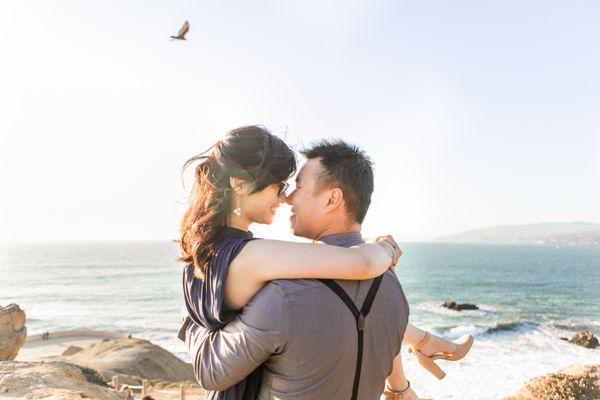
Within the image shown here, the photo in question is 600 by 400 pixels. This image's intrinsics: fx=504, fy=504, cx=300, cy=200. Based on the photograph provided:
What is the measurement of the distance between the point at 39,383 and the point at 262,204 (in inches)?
284

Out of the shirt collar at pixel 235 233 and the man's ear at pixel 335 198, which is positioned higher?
the man's ear at pixel 335 198

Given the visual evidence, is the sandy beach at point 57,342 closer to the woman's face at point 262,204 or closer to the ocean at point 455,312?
the ocean at point 455,312

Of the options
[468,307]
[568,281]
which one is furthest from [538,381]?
[568,281]

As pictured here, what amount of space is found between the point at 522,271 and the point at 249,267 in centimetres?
10479

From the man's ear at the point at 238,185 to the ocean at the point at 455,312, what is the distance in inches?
436

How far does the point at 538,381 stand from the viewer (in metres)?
12.9

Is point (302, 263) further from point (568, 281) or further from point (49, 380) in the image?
point (568, 281)

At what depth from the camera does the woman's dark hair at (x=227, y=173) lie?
190 centimetres

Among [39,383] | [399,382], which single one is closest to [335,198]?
[399,382]

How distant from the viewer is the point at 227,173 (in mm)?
1910

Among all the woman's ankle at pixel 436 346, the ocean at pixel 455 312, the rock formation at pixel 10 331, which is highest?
the woman's ankle at pixel 436 346

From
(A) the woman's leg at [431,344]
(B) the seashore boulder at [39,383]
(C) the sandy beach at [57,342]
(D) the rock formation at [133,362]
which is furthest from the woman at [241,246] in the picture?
(C) the sandy beach at [57,342]

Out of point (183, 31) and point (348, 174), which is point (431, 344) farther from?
point (183, 31)

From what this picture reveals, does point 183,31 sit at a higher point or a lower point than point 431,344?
higher
